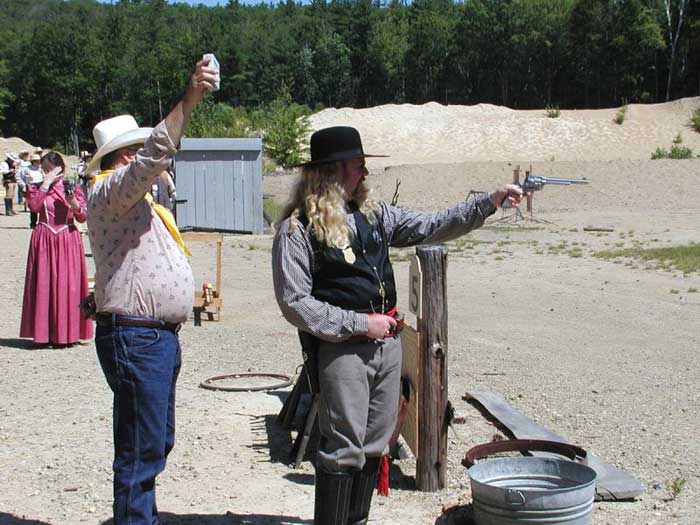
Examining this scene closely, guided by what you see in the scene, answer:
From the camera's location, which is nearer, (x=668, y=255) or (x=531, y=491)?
(x=531, y=491)

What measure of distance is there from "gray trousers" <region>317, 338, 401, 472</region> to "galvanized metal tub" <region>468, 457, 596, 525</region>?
0.65 m

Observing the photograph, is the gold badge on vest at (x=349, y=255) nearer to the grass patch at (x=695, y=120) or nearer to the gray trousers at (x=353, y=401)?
the gray trousers at (x=353, y=401)

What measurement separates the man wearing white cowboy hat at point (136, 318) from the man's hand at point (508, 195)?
56.2 inches

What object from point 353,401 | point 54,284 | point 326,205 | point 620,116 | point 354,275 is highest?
point 620,116

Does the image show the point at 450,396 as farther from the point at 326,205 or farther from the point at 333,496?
the point at 326,205

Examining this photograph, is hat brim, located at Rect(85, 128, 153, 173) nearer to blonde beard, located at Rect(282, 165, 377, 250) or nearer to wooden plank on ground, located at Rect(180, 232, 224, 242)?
blonde beard, located at Rect(282, 165, 377, 250)

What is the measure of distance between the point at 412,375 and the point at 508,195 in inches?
62.7

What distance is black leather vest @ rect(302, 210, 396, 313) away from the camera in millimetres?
3959

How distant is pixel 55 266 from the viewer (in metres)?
9.53

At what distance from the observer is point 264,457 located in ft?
19.7

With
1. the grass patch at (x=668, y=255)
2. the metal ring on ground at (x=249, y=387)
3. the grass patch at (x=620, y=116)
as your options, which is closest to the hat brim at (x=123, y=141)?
the metal ring on ground at (x=249, y=387)

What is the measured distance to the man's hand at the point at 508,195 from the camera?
168 inches

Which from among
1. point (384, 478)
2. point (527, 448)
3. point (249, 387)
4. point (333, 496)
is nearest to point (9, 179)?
point (249, 387)

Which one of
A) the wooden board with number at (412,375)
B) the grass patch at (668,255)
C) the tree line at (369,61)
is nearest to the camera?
the wooden board with number at (412,375)
